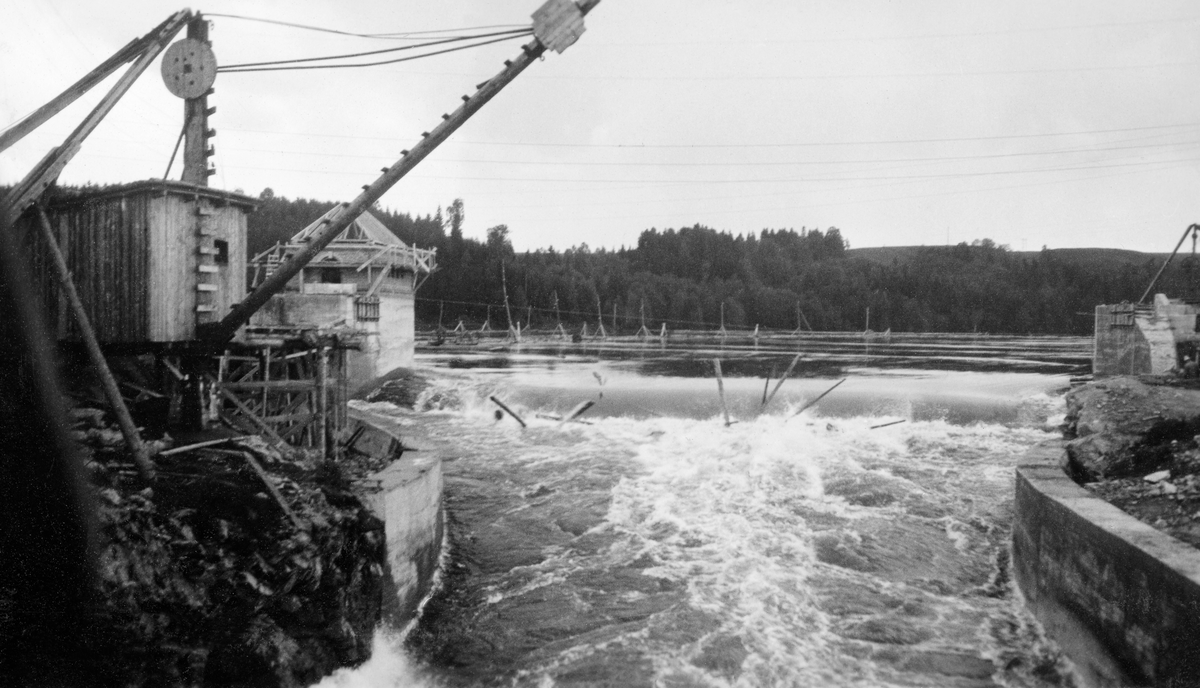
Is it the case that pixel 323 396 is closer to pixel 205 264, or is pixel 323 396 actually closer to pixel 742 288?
pixel 205 264

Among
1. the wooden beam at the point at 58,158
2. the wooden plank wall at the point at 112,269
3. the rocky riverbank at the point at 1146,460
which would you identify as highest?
the wooden beam at the point at 58,158

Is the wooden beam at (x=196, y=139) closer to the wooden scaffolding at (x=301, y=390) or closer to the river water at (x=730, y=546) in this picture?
the wooden scaffolding at (x=301, y=390)

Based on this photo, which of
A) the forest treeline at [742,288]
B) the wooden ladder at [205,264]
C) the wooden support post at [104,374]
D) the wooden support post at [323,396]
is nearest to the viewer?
the wooden support post at [104,374]

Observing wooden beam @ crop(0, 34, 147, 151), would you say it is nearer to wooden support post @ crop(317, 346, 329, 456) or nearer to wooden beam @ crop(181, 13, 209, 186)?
wooden beam @ crop(181, 13, 209, 186)

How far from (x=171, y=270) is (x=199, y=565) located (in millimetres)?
5693

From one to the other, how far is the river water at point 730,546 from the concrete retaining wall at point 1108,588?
0.69 metres

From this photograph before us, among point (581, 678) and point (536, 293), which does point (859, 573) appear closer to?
point (581, 678)

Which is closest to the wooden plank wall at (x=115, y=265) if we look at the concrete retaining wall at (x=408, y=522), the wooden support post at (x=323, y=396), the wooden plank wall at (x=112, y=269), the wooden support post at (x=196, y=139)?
the wooden plank wall at (x=112, y=269)

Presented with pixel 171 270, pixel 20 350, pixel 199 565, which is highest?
pixel 171 270

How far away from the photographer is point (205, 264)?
11500mm

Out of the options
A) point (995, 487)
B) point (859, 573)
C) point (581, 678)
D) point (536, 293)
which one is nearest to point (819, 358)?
point (995, 487)

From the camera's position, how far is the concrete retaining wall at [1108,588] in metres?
6.33

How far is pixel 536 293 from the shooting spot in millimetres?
102875

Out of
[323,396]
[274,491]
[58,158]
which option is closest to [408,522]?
[274,491]
